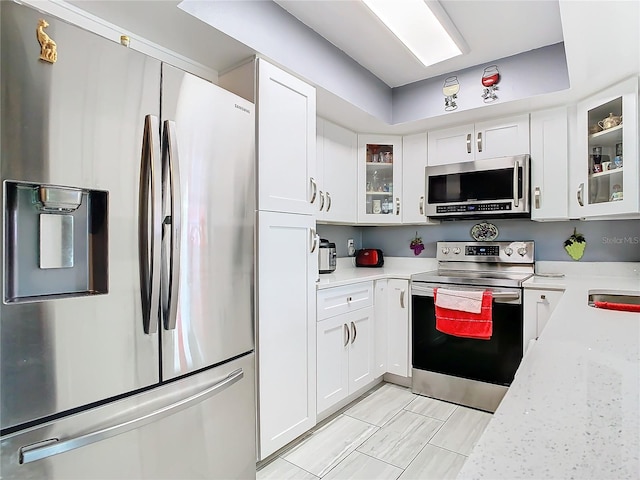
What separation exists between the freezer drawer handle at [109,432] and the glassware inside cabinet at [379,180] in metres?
2.09

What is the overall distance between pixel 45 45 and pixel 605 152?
2860mm

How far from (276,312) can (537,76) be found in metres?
2.35

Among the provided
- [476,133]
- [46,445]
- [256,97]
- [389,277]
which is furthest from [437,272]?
[46,445]

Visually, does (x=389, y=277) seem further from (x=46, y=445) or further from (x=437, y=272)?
(x=46, y=445)

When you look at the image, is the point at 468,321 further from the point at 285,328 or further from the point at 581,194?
the point at 285,328

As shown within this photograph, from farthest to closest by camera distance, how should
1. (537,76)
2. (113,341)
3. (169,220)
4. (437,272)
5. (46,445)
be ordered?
1. (437,272)
2. (537,76)
3. (169,220)
4. (113,341)
5. (46,445)

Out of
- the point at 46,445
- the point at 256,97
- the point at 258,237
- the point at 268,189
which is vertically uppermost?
the point at 256,97

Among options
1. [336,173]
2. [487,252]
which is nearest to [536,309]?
[487,252]

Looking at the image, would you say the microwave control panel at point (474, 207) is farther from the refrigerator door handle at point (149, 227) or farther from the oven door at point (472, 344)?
the refrigerator door handle at point (149, 227)

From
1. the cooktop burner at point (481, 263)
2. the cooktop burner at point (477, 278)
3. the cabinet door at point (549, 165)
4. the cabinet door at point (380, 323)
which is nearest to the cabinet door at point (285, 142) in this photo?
the cabinet door at point (380, 323)

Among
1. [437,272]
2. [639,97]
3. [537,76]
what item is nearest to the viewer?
[639,97]

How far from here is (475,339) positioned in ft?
8.05

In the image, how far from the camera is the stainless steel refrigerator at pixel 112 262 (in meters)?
0.95

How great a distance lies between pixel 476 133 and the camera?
280 cm
